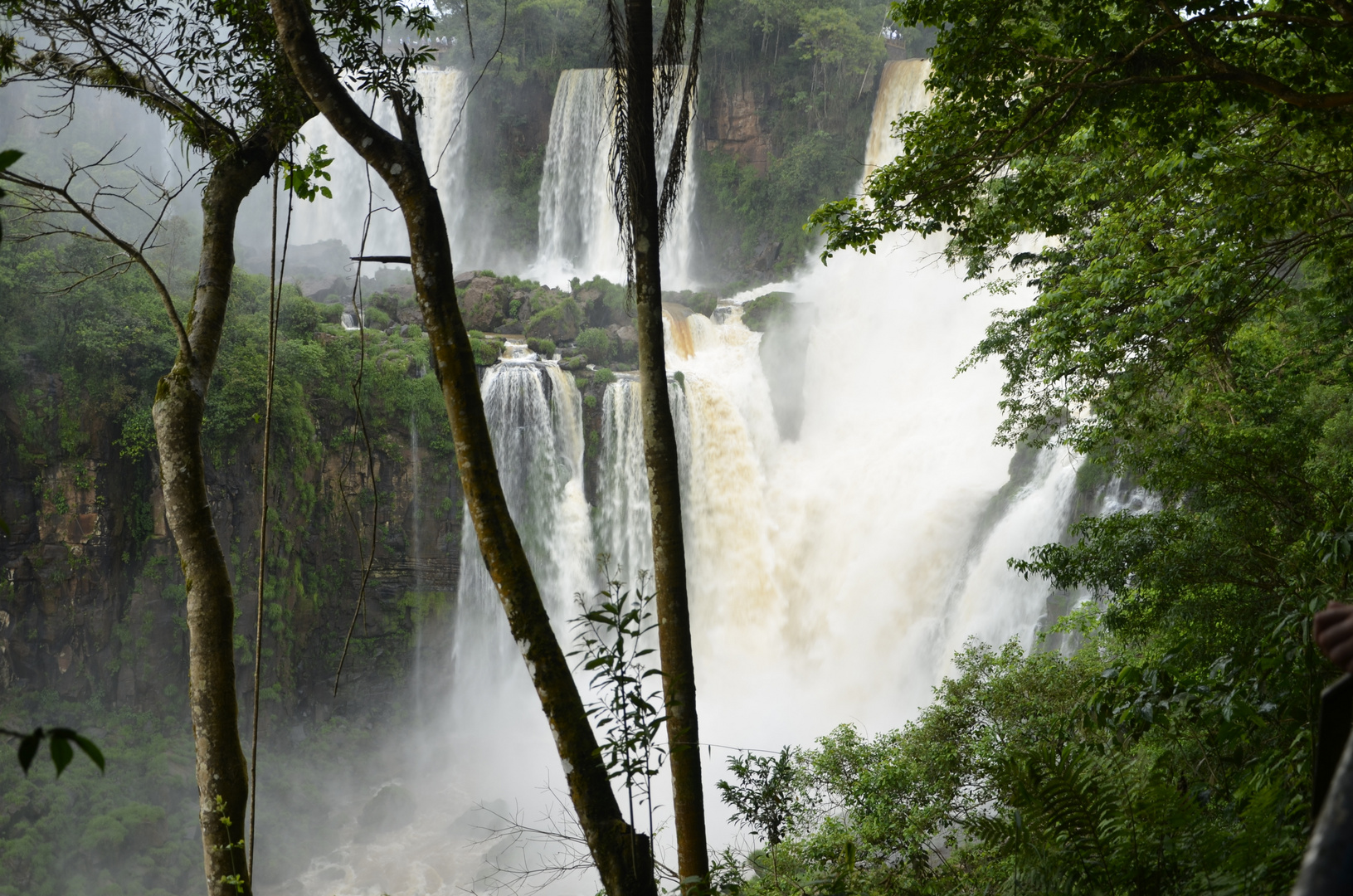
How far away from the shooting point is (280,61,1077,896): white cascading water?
1391 cm

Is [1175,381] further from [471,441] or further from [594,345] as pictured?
[594,345]

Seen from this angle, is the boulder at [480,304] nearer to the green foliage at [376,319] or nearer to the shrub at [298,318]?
the green foliage at [376,319]

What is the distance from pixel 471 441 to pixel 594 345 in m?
16.7

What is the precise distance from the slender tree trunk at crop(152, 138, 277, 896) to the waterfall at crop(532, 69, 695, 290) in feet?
71.1

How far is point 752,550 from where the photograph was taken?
18.2 meters

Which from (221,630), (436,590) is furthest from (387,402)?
(221,630)

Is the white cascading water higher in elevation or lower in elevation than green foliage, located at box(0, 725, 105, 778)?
higher

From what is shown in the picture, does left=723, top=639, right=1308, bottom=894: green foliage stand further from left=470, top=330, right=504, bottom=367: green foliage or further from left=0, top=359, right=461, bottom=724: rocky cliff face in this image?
left=470, top=330, right=504, bottom=367: green foliage

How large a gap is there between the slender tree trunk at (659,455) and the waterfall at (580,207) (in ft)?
69.7

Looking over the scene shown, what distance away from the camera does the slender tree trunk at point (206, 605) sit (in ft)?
9.86

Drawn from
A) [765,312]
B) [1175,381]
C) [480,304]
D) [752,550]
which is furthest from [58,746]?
[765,312]

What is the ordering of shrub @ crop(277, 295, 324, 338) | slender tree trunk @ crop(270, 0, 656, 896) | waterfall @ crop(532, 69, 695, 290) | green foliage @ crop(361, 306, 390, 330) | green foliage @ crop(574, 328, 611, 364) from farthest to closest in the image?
waterfall @ crop(532, 69, 695, 290) → green foliage @ crop(574, 328, 611, 364) → green foliage @ crop(361, 306, 390, 330) → shrub @ crop(277, 295, 324, 338) → slender tree trunk @ crop(270, 0, 656, 896)

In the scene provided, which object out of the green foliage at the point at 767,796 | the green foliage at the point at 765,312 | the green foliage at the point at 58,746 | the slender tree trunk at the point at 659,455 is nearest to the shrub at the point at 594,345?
the green foliage at the point at 765,312

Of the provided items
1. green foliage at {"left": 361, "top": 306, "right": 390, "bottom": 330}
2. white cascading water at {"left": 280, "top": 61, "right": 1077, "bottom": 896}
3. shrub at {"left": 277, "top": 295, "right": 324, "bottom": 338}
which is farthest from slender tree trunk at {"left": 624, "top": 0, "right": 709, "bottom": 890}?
green foliage at {"left": 361, "top": 306, "right": 390, "bottom": 330}
